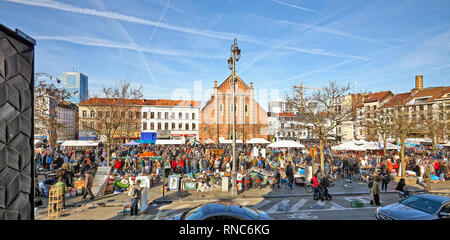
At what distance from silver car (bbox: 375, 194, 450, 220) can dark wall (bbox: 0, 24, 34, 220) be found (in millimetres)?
9122

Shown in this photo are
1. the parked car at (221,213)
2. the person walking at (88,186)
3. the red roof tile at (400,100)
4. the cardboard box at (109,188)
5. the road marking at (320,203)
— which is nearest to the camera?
the parked car at (221,213)

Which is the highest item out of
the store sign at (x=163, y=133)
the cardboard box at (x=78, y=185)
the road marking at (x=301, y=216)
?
the store sign at (x=163, y=133)

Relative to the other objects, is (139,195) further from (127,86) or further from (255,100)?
(255,100)

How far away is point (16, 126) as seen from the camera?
2.88 metres

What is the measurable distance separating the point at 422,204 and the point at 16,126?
1045 centimetres

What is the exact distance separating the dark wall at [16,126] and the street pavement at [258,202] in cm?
668

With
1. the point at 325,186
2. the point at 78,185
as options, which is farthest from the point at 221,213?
the point at 78,185

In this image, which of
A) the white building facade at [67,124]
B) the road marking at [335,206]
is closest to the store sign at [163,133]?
the white building facade at [67,124]

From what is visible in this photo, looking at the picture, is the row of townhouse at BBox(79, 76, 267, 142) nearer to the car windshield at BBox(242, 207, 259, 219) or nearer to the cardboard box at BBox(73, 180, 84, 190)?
the cardboard box at BBox(73, 180, 84, 190)

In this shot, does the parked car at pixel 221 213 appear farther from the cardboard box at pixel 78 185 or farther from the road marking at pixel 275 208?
the cardboard box at pixel 78 185

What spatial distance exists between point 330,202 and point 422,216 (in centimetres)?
489

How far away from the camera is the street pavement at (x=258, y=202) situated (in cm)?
928

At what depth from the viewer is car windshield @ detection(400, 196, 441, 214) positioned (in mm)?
6737

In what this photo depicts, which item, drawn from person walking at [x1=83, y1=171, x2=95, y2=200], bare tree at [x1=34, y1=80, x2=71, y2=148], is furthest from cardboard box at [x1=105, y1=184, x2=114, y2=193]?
bare tree at [x1=34, y1=80, x2=71, y2=148]
